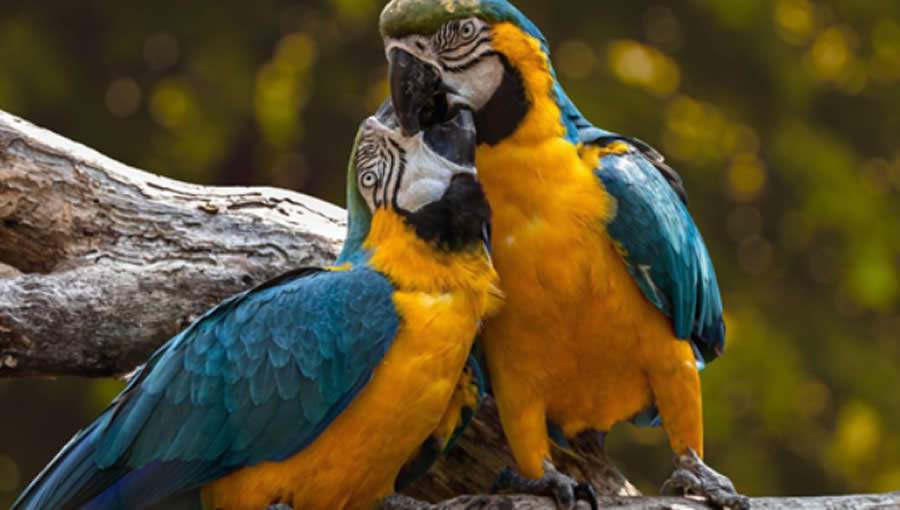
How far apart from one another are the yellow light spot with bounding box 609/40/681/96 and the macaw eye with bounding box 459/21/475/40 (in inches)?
174

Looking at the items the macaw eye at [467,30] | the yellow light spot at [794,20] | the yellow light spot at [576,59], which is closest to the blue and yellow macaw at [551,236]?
the macaw eye at [467,30]

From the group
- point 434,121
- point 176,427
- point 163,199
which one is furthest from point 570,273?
point 163,199

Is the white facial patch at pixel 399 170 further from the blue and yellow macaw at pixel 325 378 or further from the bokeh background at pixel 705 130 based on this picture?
the bokeh background at pixel 705 130

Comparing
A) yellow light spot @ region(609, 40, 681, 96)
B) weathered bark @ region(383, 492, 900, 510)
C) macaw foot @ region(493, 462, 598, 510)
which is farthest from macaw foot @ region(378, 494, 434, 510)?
yellow light spot @ region(609, 40, 681, 96)

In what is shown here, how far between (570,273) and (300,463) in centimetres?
74

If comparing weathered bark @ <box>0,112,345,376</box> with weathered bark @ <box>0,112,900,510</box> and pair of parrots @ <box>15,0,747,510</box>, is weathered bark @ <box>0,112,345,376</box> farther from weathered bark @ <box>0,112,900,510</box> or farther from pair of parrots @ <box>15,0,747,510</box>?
pair of parrots @ <box>15,0,747,510</box>

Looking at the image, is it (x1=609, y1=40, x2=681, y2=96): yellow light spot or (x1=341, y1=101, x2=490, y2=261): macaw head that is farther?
(x1=609, y1=40, x2=681, y2=96): yellow light spot

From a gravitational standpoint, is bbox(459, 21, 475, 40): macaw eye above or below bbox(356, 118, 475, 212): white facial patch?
above

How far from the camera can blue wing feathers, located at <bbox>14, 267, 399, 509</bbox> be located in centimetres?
303

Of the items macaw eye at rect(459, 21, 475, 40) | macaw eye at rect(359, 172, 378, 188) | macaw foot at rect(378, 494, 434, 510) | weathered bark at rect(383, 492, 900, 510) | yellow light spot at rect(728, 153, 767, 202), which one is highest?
macaw eye at rect(459, 21, 475, 40)

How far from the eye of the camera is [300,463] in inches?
120

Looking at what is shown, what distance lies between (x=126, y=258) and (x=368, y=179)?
100 centimetres

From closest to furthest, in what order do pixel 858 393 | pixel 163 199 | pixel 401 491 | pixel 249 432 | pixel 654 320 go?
pixel 249 432 → pixel 654 320 → pixel 401 491 → pixel 163 199 → pixel 858 393

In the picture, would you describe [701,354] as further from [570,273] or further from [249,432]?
[249,432]
